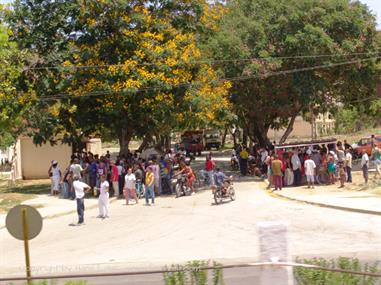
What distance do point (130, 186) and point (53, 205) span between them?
9.84 ft

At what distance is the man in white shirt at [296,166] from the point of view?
25.9 m

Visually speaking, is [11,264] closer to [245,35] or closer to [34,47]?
[34,47]

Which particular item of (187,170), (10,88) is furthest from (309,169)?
(10,88)

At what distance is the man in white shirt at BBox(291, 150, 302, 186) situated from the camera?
25906 millimetres

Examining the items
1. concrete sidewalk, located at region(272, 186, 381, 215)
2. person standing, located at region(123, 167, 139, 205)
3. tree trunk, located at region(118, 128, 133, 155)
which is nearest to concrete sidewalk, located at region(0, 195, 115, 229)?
person standing, located at region(123, 167, 139, 205)

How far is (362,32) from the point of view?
30.8m

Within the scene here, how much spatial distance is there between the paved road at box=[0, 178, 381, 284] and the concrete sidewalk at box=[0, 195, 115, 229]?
26.1 inches

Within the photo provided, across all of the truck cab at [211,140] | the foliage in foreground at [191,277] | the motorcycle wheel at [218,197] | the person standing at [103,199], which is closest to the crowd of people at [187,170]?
the motorcycle wheel at [218,197]

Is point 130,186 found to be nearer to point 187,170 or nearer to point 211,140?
point 187,170

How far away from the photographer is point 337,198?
21.2 meters

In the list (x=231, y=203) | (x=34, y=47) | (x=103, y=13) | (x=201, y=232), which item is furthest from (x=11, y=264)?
(x=34, y=47)

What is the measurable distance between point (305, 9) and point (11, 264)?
2063 cm

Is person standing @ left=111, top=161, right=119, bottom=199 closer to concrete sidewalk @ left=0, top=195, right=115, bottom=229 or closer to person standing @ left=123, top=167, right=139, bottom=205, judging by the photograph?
concrete sidewalk @ left=0, top=195, right=115, bottom=229

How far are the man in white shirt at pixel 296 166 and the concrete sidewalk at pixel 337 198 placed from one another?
100 centimetres
